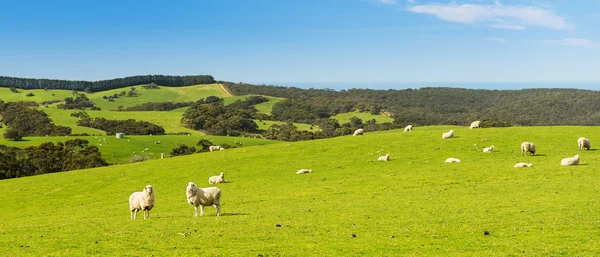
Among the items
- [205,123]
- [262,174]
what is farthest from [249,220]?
[205,123]

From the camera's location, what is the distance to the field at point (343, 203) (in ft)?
54.3

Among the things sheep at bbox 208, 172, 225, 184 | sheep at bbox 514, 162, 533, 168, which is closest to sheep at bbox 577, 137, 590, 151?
sheep at bbox 514, 162, 533, 168

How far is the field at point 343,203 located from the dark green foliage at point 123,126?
93.8 metres

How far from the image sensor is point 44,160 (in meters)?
84.6

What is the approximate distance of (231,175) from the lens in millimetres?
45875

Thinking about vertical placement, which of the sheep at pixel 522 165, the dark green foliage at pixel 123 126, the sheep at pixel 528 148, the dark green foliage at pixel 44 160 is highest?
the sheep at pixel 528 148

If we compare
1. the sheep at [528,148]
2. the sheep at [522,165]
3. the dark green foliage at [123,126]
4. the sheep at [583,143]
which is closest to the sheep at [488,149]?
the sheep at [528,148]

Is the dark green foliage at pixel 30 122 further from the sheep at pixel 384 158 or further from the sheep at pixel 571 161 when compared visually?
the sheep at pixel 571 161

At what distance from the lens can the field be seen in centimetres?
1655

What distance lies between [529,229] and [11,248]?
60.4 feet

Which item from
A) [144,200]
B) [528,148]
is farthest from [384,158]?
[144,200]

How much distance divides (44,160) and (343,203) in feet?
242

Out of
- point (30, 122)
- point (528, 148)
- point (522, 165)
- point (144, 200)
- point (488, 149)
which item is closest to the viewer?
point (144, 200)

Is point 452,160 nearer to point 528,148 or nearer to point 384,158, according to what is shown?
point 384,158
